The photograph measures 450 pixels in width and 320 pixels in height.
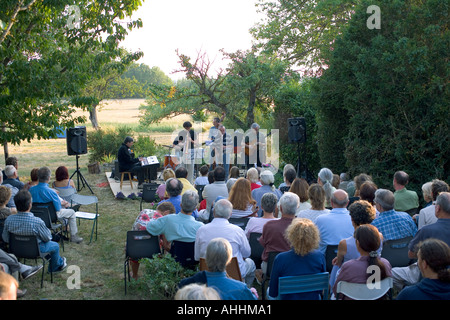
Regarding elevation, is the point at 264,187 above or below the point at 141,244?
above

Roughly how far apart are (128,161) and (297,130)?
4117mm

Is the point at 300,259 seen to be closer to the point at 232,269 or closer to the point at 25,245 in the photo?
the point at 232,269

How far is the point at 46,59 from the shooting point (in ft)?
27.2

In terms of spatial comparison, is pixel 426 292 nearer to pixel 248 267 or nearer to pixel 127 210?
pixel 248 267

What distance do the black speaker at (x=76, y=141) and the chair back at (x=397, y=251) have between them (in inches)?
337

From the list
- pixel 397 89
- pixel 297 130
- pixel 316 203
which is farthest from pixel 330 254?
pixel 297 130

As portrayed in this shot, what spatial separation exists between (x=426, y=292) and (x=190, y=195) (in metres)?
2.54

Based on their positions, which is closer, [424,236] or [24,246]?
[424,236]

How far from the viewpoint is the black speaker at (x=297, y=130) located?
10281mm

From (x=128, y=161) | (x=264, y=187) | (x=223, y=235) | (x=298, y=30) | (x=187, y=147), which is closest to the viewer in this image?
(x=223, y=235)

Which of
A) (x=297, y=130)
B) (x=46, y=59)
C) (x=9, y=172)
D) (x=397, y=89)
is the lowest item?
(x=9, y=172)

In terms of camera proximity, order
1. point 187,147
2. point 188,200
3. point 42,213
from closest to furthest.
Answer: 1. point 188,200
2. point 42,213
3. point 187,147

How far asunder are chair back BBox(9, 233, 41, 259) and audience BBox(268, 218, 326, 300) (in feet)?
9.14

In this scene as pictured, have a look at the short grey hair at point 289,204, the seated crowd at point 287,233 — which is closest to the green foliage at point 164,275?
the seated crowd at point 287,233
